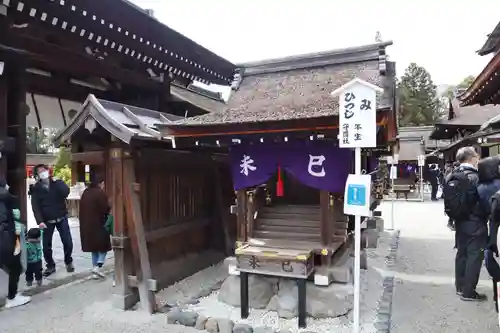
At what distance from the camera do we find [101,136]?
5.38 meters

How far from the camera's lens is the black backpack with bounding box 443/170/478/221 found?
5.13 m

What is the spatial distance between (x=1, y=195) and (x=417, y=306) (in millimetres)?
5774

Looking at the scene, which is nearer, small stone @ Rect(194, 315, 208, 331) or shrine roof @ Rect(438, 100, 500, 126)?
small stone @ Rect(194, 315, 208, 331)

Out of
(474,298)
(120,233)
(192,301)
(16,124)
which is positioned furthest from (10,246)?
Answer: (474,298)

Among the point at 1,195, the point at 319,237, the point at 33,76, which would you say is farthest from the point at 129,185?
the point at 33,76

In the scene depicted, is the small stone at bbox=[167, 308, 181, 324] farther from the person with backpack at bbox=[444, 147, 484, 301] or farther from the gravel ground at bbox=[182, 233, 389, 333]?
the person with backpack at bbox=[444, 147, 484, 301]

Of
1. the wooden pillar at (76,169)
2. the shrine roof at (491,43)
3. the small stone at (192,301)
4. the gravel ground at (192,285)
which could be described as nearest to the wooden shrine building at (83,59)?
the wooden pillar at (76,169)

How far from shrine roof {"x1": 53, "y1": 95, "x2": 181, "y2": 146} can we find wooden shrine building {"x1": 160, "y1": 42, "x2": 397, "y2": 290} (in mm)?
359

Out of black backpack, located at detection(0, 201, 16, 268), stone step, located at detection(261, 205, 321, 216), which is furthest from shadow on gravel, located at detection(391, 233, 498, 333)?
black backpack, located at detection(0, 201, 16, 268)

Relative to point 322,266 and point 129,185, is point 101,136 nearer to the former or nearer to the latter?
point 129,185

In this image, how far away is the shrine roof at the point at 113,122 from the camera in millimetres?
4824

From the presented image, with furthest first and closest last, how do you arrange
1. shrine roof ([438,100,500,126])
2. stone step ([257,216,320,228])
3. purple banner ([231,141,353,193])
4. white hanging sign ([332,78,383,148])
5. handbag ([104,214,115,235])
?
shrine roof ([438,100,500,126]), handbag ([104,214,115,235]), stone step ([257,216,320,228]), purple banner ([231,141,353,193]), white hanging sign ([332,78,383,148])

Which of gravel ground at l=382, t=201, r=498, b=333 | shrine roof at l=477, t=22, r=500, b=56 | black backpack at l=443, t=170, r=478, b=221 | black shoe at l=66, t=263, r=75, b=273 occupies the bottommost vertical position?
gravel ground at l=382, t=201, r=498, b=333

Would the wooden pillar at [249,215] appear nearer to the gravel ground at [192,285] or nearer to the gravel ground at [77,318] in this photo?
the gravel ground at [192,285]
